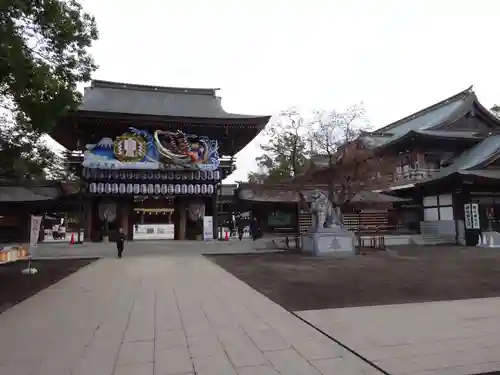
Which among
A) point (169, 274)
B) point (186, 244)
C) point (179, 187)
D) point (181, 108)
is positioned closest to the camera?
point (169, 274)

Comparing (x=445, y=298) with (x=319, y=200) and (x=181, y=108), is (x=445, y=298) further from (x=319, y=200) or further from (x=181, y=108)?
(x=181, y=108)

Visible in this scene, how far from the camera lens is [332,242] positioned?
1759cm

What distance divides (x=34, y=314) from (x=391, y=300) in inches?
270

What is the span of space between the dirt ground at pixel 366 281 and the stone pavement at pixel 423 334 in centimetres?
66

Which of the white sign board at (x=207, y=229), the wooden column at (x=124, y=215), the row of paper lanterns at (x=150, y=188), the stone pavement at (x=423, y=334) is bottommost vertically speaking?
the stone pavement at (x=423, y=334)

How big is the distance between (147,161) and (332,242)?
14404mm

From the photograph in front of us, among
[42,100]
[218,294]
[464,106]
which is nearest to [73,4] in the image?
[42,100]

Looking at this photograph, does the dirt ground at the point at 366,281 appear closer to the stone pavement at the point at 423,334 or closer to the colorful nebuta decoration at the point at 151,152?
the stone pavement at the point at 423,334

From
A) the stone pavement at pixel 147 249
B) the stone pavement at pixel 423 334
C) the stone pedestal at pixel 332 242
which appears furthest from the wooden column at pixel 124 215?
the stone pavement at pixel 423 334

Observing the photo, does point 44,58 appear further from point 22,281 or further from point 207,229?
point 207,229

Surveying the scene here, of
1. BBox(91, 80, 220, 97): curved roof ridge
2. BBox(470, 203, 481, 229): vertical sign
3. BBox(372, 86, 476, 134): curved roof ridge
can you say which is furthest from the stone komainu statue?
BBox(372, 86, 476, 134): curved roof ridge

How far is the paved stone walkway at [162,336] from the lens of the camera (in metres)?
4.15

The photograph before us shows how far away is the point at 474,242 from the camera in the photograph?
80.2 feet

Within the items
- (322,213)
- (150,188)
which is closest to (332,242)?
(322,213)
